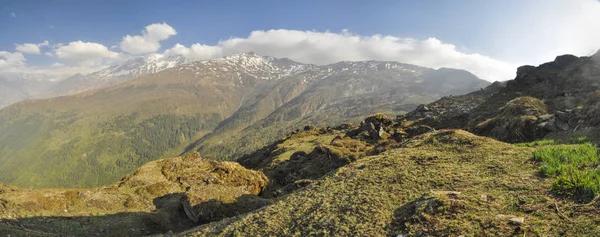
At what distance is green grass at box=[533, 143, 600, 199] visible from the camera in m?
9.05

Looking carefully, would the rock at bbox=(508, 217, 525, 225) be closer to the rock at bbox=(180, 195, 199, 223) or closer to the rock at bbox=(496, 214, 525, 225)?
the rock at bbox=(496, 214, 525, 225)

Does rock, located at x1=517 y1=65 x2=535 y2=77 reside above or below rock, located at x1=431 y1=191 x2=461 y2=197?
above

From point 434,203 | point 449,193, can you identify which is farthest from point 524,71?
point 434,203

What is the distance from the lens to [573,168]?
10.6 m

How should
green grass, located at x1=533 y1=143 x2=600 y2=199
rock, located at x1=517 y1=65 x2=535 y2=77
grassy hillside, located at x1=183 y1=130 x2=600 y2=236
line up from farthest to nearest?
rock, located at x1=517 y1=65 x2=535 y2=77, green grass, located at x1=533 y1=143 x2=600 y2=199, grassy hillside, located at x1=183 y1=130 x2=600 y2=236

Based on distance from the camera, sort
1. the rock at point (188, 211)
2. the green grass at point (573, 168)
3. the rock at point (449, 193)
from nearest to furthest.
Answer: the green grass at point (573, 168), the rock at point (449, 193), the rock at point (188, 211)

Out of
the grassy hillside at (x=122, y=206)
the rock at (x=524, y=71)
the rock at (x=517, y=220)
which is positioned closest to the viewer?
the rock at (x=517, y=220)

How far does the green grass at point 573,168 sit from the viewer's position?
9.05 metres

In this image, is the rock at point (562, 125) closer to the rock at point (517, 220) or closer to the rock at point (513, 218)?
the rock at point (513, 218)

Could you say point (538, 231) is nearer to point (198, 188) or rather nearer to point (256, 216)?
point (256, 216)

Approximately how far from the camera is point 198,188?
25828 mm

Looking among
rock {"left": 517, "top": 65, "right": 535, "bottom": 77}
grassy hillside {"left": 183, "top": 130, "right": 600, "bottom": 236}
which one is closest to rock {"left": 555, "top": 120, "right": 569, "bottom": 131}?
grassy hillside {"left": 183, "top": 130, "right": 600, "bottom": 236}

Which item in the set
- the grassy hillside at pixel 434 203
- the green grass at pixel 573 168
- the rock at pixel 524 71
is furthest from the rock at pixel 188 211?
the rock at pixel 524 71

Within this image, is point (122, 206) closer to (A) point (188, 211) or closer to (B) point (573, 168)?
(A) point (188, 211)
